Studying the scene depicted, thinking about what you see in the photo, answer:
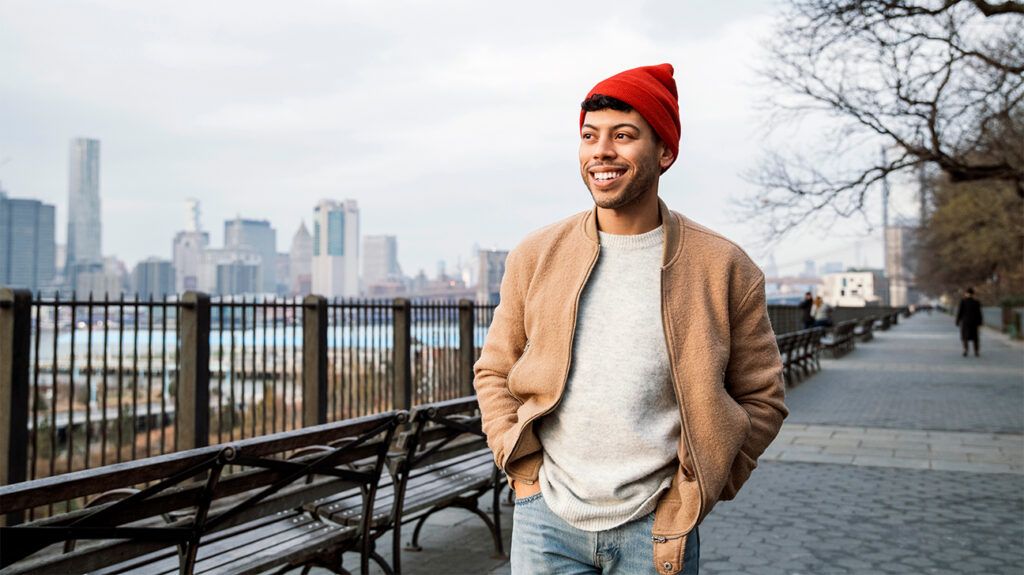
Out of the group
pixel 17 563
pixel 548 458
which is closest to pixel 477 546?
pixel 17 563

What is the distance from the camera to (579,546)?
1.99 m

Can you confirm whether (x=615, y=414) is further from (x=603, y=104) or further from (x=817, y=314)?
(x=817, y=314)

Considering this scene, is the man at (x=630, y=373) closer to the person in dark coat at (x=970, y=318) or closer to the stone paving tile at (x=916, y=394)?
the stone paving tile at (x=916, y=394)

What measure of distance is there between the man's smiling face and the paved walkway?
355 cm

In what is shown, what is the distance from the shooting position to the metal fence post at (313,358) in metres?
7.35

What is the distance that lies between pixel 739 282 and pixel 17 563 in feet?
8.12

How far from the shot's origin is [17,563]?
9.61 ft

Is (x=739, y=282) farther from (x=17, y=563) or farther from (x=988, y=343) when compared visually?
(x=988, y=343)

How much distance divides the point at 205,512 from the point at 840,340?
25.2 m

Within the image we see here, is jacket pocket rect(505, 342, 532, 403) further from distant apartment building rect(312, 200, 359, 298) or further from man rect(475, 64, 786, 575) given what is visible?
distant apartment building rect(312, 200, 359, 298)

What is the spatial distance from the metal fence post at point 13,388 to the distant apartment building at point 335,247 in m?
78.7

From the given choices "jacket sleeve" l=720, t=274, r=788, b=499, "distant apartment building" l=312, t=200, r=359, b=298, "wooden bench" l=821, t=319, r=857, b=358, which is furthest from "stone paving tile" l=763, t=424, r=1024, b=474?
"distant apartment building" l=312, t=200, r=359, b=298

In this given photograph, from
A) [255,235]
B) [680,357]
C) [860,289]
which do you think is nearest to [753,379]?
[680,357]

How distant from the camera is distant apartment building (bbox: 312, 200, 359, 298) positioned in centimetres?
8706
